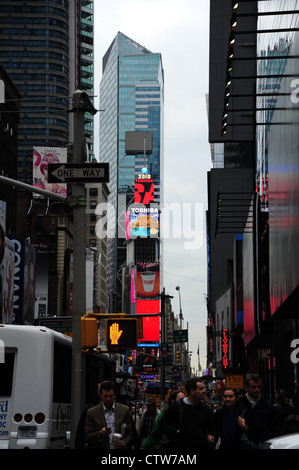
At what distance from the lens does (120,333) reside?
17.5 meters

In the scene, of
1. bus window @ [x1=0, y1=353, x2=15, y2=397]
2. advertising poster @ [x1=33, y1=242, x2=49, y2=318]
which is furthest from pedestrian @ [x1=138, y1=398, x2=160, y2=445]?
advertising poster @ [x1=33, y1=242, x2=49, y2=318]

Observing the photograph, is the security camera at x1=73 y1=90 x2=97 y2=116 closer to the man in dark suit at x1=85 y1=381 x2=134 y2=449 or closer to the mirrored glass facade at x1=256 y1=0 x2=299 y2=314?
the mirrored glass facade at x1=256 y1=0 x2=299 y2=314

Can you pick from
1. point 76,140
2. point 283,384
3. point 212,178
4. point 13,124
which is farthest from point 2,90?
point 76,140

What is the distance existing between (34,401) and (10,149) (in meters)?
76.1

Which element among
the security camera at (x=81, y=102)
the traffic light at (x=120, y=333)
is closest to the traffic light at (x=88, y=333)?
the traffic light at (x=120, y=333)

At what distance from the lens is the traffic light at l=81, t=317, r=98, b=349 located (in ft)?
54.5

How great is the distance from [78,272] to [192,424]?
19.8 feet

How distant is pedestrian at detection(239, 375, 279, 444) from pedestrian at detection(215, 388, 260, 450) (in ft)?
0.91

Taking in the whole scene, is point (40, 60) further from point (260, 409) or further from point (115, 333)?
point (260, 409)

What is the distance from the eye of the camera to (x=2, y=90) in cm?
8319

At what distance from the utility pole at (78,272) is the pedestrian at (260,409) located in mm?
4438

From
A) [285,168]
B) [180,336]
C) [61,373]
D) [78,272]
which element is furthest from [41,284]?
[78,272]

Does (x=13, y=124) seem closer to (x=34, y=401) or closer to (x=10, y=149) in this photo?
(x=10, y=149)

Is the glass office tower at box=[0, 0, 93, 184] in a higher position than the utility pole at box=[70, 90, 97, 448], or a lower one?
higher
